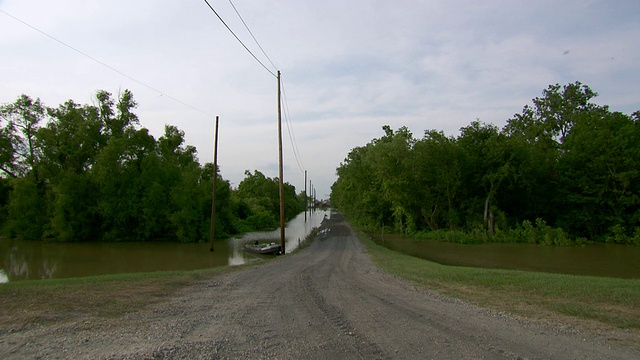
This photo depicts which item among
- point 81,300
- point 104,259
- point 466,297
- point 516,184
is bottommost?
point 104,259

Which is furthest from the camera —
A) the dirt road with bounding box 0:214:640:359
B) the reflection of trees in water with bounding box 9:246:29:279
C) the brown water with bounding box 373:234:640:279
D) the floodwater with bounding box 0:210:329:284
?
the floodwater with bounding box 0:210:329:284

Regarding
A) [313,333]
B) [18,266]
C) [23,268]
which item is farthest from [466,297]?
[18,266]

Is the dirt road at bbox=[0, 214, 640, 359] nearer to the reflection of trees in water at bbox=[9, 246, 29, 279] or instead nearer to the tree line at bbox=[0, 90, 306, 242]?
the reflection of trees in water at bbox=[9, 246, 29, 279]

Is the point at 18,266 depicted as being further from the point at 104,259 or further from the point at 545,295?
the point at 545,295

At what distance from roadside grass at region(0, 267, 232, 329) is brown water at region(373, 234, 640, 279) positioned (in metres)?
15.5

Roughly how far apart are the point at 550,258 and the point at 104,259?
2737cm

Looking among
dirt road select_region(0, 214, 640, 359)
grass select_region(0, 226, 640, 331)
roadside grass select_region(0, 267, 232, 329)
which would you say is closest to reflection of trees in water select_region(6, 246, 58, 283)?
grass select_region(0, 226, 640, 331)

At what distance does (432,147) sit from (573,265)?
19663 millimetres

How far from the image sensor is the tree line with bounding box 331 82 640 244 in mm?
32438

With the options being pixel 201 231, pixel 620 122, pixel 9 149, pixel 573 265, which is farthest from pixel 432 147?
pixel 9 149

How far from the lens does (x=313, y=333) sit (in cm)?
602

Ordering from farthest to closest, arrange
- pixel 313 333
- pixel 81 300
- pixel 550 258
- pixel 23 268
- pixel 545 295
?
pixel 550 258
pixel 23 268
pixel 545 295
pixel 81 300
pixel 313 333

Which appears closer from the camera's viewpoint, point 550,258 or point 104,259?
point 550,258

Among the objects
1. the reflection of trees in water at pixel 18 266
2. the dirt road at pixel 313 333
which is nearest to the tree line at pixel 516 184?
the dirt road at pixel 313 333
